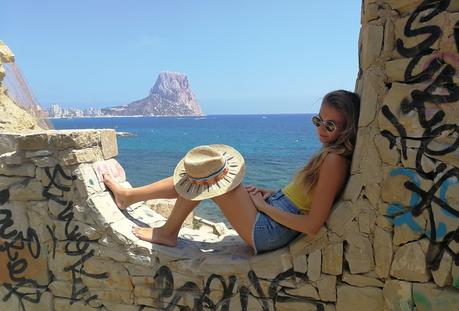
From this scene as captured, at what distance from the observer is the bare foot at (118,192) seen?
374 cm

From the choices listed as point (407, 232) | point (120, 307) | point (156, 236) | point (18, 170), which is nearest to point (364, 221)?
point (407, 232)

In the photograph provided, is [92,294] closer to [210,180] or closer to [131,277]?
[131,277]

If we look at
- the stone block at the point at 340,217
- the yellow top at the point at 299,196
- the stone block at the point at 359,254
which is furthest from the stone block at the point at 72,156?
the stone block at the point at 359,254

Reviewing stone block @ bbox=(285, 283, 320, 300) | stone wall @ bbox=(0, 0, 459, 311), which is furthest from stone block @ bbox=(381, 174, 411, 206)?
stone block @ bbox=(285, 283, 320, 300)

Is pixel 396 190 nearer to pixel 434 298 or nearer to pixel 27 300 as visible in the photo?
pixel 434 298

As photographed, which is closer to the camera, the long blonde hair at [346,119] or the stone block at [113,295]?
the long blonde hair at [346,119]

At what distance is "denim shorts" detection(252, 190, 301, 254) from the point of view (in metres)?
3.18

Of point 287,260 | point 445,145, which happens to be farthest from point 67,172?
point 445,145

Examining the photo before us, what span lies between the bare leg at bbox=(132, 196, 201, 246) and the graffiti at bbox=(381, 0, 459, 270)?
170 cm

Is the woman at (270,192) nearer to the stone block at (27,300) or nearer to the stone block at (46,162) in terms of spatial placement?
the stone block at (46,162)

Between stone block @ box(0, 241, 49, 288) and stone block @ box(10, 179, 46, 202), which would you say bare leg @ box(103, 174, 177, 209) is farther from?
stone block @ box(0, 241, 49, 288)

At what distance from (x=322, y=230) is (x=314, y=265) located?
261 millimetres

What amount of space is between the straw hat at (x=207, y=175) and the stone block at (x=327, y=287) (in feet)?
3.08

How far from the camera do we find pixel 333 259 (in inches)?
116
